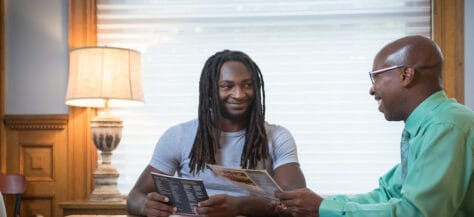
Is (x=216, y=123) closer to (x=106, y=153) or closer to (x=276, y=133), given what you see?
(x=276, y=133)

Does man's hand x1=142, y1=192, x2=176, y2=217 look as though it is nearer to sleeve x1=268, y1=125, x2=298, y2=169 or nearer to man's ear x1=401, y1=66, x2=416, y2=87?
sleeve x1=268, y1=125, x2=298, y2=169

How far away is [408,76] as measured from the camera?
57.1 inches

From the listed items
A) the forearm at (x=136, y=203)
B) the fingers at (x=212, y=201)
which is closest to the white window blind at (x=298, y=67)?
the forearm at (x=136, y=203)

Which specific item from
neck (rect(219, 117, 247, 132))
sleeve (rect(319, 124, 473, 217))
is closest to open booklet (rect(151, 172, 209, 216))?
neck (rect(219, 117, 247, 132))

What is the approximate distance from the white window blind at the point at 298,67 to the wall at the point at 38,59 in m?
0.27

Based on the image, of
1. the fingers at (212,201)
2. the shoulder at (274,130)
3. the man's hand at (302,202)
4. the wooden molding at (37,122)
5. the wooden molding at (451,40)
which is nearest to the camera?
the man's hand at (302,202)

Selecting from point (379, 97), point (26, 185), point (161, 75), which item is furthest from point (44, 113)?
point (379, 97)

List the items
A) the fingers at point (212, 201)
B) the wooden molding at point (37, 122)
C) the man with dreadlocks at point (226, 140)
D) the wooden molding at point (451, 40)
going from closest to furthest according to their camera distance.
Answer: the fingers at point (212, 201), the man with dreadlocks at point (226, 140), the wooden molding at point (451, 40), the wooden molding at point (37, 122)

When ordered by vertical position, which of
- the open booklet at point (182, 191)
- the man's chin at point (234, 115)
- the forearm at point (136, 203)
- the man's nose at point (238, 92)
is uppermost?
the man's nose at point (238, 92)

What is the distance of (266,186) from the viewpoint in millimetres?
1685

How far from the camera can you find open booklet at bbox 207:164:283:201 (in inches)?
64.4

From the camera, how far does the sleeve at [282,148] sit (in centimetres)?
217

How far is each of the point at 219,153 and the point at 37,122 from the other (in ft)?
4.96

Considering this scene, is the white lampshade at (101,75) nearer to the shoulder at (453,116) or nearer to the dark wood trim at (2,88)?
the dark wood trim at (2,88)
